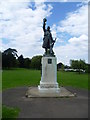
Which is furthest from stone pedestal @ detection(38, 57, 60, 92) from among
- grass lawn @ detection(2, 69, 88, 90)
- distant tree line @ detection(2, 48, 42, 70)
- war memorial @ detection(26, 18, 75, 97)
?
distant tree line @ detection(2, 48, 42, 70)

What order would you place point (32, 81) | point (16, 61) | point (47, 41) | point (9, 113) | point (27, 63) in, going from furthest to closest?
point (27, 63)
point (16, 61)
point (32, 81)
point (47, 41)
point (9, 113)

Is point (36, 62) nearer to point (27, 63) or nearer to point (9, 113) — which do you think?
point (27, 63)

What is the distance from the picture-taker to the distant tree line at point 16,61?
75.8 meters

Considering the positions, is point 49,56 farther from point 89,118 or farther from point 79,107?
point 89,118

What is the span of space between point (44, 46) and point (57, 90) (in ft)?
12.2

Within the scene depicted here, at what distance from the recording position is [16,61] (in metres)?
84.6

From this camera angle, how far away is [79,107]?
10141 millimetres

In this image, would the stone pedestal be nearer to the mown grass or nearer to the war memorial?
the war memorial

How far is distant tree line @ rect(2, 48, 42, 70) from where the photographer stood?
75.8 meters

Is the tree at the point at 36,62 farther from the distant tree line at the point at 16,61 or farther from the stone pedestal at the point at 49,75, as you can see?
the stone pedestal at the point at 49,75

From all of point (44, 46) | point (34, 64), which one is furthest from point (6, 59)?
point (44, 46)

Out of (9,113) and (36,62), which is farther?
(36,62)

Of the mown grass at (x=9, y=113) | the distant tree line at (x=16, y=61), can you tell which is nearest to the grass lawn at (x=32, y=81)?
the mown grass at (x=9, y=113)

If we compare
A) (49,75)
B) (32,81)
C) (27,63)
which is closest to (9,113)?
(49,75)
